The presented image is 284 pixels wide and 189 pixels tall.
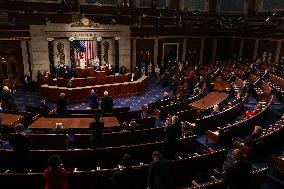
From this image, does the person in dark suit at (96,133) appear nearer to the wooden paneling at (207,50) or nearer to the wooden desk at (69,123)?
the wooden desk at (69,123)

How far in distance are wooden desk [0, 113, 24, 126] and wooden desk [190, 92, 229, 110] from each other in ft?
20.3

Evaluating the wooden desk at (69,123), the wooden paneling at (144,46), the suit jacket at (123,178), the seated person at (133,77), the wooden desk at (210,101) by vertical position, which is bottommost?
the seated person at (133,77)

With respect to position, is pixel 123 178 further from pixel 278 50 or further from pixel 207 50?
pixel 207 50

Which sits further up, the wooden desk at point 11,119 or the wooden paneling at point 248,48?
the wooden paneling at point 248,48

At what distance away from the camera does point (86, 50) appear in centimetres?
1797

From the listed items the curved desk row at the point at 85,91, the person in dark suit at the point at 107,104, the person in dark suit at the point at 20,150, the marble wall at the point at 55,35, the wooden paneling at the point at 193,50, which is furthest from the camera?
the wooden paneling at the point at 193,50

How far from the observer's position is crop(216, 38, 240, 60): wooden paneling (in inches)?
944

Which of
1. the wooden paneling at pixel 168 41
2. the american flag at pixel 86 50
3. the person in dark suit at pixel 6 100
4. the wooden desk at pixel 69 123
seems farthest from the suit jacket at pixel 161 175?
the wooden paneling at pixel 168 41

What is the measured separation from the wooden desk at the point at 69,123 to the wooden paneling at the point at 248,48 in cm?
1750

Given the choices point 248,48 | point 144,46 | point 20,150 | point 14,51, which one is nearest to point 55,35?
point 14,51

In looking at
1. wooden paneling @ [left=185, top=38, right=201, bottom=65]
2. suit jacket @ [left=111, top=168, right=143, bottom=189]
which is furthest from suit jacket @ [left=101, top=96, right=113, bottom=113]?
wooden paneling @ [left=185, top=38, right=201, bottom=65]

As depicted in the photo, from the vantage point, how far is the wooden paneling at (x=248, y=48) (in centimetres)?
2255

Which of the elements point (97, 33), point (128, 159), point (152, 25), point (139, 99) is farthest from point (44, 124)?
point (152, 25)

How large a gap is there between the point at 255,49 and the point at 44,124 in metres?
19.1
